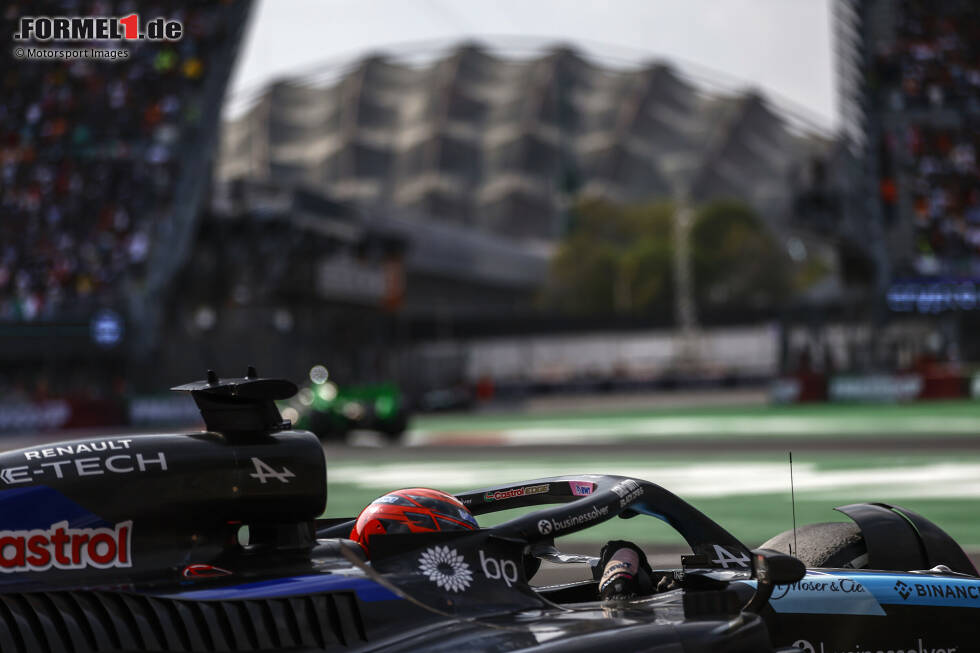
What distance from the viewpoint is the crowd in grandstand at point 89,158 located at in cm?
3494

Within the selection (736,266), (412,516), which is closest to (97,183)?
(412,516)

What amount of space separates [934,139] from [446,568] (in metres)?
36.5

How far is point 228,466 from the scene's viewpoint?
3822mm

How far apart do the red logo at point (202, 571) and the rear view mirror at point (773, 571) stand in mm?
1648

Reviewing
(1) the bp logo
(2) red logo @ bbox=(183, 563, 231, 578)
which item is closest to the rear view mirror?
(1) the bp logo

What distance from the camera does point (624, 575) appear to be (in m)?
4.30

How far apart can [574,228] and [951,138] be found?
166 ft

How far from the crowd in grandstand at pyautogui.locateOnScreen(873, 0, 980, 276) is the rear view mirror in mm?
32626

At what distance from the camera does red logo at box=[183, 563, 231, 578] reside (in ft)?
12.1

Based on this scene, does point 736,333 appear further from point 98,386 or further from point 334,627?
point 334,627

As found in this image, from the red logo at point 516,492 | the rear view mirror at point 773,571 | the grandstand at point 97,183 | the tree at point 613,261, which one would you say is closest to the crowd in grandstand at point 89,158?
the grandstand at point 97,183

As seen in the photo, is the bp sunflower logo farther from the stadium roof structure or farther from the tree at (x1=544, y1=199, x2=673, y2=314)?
the stadium roof structure

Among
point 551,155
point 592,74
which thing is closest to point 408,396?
point 551,155

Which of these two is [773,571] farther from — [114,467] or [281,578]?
[114,467]
